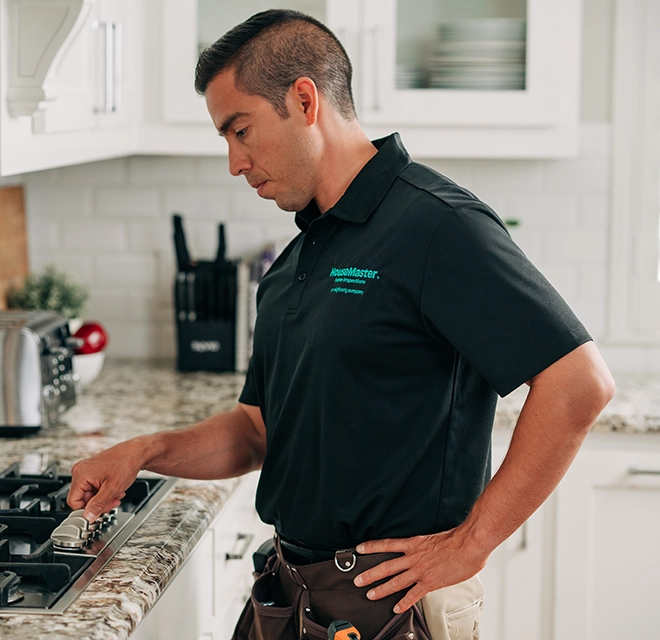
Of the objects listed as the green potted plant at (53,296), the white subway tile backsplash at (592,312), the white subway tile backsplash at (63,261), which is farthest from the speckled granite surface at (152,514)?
the white subway tile backsplash at (592,312)

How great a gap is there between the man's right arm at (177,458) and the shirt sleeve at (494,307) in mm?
547

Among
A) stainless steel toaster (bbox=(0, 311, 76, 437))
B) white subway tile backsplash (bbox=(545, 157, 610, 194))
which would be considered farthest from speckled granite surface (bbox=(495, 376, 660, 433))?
stainless steel toaster (bbox=(0, 311, 76, 437))

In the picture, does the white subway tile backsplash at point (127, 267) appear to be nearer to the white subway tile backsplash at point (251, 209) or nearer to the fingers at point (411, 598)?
the white subway tile backsplash at point (251, 209)

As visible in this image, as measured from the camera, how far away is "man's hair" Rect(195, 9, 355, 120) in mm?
1380

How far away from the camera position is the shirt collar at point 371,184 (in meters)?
1.37

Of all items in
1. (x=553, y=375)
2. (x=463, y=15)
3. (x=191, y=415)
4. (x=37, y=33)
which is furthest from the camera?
(x=463, y=15)

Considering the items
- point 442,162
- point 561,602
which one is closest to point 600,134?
point 442,162

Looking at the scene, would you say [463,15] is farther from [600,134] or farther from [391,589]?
[391,589]

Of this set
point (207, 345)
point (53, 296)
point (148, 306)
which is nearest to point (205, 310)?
point (207, 345)

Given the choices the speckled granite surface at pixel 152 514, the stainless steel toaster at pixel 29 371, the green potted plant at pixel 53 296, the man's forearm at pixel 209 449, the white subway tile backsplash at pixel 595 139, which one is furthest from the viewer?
the white subway tile backsplash at pixel 595 139

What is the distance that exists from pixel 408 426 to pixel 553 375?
8.8 inches

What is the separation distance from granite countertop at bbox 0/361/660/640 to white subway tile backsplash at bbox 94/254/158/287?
27 cm

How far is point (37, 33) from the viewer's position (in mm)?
1659

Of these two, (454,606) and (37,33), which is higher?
(37,33)
